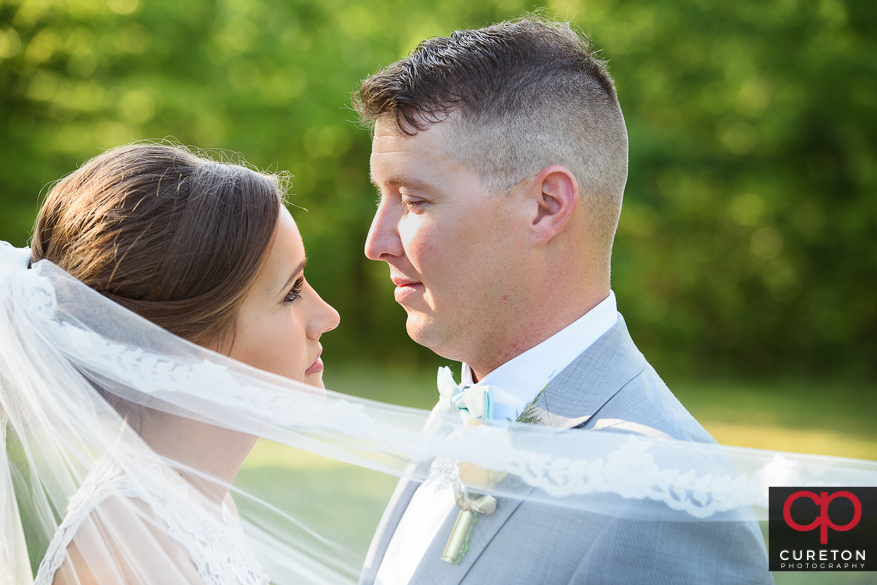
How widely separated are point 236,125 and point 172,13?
7.70 ft

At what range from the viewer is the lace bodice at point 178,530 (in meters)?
2.27

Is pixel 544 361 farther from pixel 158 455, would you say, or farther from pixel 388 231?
pixel 158 455

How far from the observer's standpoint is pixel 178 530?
2.32 m

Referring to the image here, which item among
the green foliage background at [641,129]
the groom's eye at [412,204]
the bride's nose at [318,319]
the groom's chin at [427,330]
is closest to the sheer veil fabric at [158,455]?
the groom's chin at [427,330]

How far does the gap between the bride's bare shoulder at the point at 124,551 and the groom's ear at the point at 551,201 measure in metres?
1.43

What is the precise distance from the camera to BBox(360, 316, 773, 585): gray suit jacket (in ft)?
6.14

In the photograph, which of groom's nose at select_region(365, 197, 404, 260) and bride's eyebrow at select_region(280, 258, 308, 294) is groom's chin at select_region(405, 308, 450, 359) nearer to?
groom's nose at select_region(365, 197, 404, 260)

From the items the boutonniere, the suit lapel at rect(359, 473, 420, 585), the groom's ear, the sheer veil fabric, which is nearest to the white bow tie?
the sheer veil fabric

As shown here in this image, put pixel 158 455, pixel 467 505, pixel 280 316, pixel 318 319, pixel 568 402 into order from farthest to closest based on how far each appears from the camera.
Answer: pixel 318 319, pixel 280 316, pixel 158 455, pixel 568 402, pixel 467 505

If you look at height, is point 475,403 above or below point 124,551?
above

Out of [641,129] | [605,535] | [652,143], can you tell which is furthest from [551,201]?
[652,143]

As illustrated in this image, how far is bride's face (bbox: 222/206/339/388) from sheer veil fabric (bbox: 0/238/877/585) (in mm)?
189

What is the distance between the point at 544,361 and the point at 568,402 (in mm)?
235

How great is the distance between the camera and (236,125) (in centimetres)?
1559
